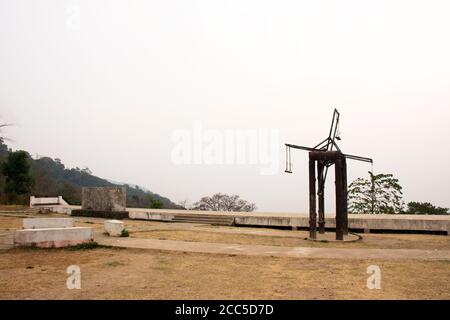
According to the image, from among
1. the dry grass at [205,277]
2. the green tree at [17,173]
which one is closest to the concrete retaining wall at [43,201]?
the green tree at [17,173]

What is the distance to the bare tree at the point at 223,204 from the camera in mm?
44500

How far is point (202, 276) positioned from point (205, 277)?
9cm

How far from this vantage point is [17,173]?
123 ft

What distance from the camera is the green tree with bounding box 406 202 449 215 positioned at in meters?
28.0

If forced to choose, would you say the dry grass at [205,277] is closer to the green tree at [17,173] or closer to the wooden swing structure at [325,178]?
the wooden swing structure at [325,178]

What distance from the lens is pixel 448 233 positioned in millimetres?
15203

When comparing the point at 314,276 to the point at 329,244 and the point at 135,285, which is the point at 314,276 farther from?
the point at 329,244

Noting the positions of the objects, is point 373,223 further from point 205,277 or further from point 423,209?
point 423,209

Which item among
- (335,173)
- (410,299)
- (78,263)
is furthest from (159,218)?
(410,299)

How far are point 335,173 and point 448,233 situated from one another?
20.6 ft

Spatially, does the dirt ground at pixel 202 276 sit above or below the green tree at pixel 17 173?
below

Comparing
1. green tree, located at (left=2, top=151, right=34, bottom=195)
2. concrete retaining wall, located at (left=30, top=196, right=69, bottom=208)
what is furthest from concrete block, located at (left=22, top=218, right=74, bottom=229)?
green tree, located at (left=2, top=151, right=34, bottom=195)

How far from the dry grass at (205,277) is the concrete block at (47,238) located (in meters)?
0.49

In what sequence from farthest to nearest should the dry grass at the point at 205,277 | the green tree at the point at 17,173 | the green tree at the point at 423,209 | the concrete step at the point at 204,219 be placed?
the green tree at the point at 17,173 < the green tree at the point at 423,209 < the concrete step at the point at 204,219 < the dry grass at the point at 205,277
